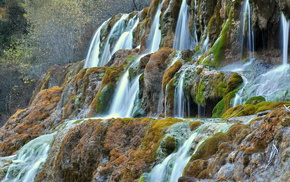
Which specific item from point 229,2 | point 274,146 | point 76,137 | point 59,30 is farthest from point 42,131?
point 59,30

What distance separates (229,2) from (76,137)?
23.4 ft

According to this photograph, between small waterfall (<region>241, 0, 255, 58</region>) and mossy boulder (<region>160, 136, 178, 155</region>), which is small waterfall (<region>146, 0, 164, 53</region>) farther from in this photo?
mossy boulder (<region>160, 136, 178, 155</region>)

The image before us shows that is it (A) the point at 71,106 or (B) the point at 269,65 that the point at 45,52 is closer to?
(A) the point at 71,106

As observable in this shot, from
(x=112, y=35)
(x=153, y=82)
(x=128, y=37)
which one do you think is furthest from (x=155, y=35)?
(x=153, y=82)

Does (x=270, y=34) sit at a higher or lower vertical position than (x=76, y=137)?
higher

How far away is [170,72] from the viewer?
1457cm

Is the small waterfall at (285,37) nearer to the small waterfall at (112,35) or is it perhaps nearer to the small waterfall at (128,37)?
the small waterfall at (128,37)

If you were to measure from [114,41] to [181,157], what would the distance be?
1975cm

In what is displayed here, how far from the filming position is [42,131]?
19016mm

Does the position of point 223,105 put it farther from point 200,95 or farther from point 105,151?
point 105,151

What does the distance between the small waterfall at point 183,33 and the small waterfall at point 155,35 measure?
6.29 feet

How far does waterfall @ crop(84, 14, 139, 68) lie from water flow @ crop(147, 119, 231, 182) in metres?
17.9

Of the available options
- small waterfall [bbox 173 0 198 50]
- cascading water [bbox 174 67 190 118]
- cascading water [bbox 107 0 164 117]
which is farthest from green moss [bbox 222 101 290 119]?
small waterfall [bbox 173 0 198 50]

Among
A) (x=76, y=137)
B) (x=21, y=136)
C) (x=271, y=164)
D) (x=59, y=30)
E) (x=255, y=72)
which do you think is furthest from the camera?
(x=59, y=30)
